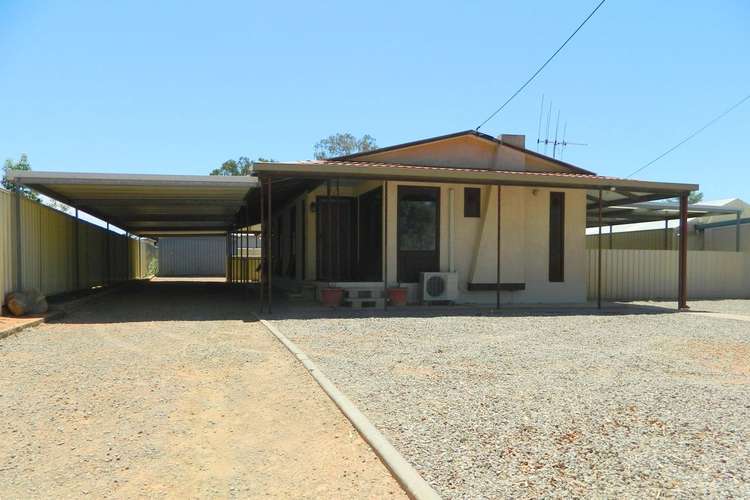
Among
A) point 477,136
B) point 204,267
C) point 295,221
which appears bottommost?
point 204,267

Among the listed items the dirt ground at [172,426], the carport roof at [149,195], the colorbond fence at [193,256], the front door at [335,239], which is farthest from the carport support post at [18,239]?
the colorbond fence at [193,256]

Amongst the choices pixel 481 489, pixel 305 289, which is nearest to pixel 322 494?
pixel 481 489

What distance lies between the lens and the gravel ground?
10.7 feet

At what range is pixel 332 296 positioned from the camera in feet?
38.8

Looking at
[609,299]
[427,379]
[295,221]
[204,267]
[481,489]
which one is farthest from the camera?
[204,267]

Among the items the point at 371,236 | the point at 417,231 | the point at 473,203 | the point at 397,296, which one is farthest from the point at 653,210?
the point at 397,296

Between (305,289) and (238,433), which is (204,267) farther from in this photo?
(238,433)

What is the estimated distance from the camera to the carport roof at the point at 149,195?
432 inches

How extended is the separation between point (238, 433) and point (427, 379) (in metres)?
2.10

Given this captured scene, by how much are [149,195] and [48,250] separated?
274cm

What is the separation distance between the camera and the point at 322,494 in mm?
3125

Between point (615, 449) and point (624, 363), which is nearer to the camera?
point (615, 449)

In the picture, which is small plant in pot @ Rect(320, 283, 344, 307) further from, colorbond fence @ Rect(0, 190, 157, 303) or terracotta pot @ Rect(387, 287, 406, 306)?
colorbond fence @ Rect(0, 190, 157, 303)

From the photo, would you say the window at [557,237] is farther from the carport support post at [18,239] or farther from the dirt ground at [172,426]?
the carport support post at [18,239]
